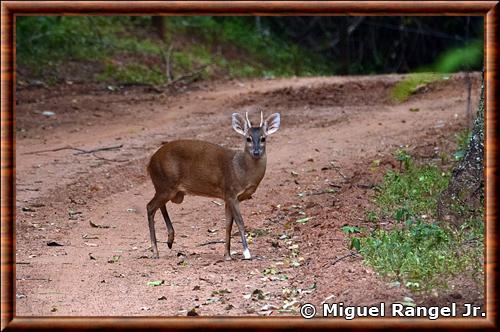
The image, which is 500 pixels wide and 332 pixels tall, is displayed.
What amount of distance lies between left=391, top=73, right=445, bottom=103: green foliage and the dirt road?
0.68ft

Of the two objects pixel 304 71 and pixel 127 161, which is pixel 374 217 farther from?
pixel 304 71

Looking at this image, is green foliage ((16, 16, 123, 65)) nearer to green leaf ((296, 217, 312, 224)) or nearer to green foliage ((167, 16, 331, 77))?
green foliage ((167, 16, 331, 77))

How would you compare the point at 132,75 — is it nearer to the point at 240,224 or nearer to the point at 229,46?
the point at 229,46

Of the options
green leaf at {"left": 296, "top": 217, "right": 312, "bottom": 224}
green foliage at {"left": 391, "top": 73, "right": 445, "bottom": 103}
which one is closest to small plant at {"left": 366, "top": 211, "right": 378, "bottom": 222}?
green leaf at {"left": 296, "top": 217, "right": 312, "bottom": 224}

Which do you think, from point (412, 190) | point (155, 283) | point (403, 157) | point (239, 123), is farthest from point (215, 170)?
point (403, 157)

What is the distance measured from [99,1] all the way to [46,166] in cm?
755

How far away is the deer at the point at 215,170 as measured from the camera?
9742mm

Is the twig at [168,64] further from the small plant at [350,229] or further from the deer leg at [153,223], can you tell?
the small plant at [350,229]

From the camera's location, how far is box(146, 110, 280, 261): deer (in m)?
9.74

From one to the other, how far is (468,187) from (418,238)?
1.40m

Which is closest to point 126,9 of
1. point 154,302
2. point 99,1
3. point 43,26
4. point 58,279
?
point 99,1

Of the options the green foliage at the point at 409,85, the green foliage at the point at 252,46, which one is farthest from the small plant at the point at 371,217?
the green foliage at the point at 252,46

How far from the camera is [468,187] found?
951 cm

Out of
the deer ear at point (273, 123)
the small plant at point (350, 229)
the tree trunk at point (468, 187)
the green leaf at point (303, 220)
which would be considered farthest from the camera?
the green leaf at point (303, 220)
